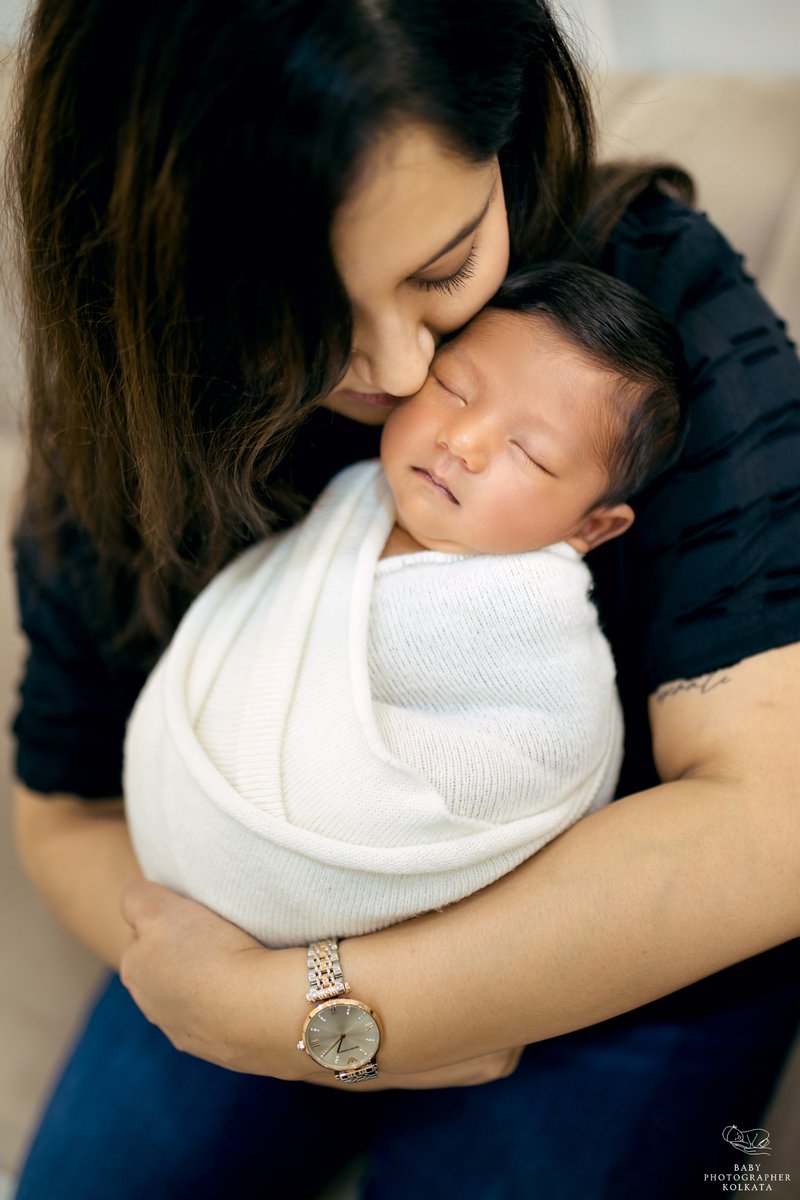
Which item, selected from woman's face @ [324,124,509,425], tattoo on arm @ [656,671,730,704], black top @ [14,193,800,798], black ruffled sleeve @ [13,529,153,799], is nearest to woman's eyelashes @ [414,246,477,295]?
woman's face @ [324,124,509,425]

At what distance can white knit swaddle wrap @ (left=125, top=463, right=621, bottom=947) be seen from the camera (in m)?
0.77

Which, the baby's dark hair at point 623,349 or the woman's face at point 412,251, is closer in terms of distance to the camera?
the woman's face at point 412,251

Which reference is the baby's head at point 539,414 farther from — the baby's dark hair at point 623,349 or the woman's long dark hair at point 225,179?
the woman's long dark hair at point 225,179

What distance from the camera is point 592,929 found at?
750 mm

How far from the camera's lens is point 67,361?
808mm

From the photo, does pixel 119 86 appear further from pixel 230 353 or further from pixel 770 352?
pixel 770 352

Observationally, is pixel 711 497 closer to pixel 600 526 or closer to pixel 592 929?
pixel 600 526

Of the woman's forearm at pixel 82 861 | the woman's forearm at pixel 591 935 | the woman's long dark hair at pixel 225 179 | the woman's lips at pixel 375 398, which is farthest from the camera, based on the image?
the woman's forearm at pixel 82 861

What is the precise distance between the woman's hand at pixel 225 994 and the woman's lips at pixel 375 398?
0.49 meters

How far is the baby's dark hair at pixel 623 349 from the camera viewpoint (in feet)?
2.63

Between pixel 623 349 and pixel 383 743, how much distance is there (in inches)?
15.4

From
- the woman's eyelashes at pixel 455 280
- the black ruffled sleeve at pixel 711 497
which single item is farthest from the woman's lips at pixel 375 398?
the black ruffled sleeve at pixel 711 497

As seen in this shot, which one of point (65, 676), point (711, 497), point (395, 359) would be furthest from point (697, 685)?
point (65, 676)

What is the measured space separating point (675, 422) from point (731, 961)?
0.46 m
